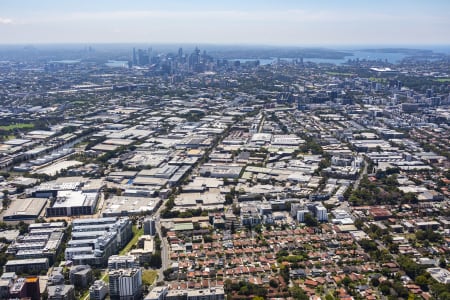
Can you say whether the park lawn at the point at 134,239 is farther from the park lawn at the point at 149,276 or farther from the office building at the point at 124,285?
the office building at the point at 124,285

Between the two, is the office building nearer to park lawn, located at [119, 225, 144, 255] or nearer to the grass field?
park lawn, located at [119, 225, 144, 255]

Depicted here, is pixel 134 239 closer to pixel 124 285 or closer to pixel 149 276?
pixel 149 276

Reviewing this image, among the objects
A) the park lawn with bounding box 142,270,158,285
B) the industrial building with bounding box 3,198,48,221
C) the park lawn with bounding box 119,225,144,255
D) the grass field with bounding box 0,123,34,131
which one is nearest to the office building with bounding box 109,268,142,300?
the park lawn with bounding box 142,270,158,285

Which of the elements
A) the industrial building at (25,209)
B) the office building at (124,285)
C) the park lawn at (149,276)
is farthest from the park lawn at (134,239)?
the industrial building at (25,209)

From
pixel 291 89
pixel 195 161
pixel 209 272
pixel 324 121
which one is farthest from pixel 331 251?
pixel 291 89

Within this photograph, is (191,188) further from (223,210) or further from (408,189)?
(408,189)

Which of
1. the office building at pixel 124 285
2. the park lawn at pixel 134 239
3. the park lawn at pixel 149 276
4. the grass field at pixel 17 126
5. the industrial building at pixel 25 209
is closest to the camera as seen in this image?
the office building at pixel 124 285

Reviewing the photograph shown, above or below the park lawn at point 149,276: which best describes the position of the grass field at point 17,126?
above

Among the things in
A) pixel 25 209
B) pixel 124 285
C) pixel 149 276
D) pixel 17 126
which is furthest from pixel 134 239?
pixel 17 126
